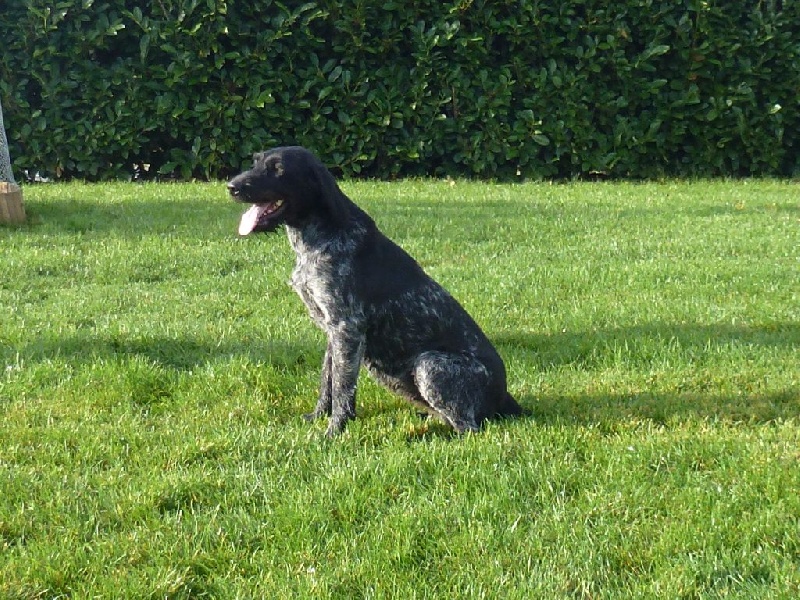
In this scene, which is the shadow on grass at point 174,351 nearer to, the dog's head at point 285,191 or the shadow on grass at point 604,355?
the shadow on grass at point 604,355

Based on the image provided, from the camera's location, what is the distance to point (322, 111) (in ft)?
43.0

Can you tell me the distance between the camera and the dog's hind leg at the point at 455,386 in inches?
180

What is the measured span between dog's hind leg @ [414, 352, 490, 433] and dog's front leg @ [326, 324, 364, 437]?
12.8 inches

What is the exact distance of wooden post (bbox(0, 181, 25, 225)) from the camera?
9.30 metres

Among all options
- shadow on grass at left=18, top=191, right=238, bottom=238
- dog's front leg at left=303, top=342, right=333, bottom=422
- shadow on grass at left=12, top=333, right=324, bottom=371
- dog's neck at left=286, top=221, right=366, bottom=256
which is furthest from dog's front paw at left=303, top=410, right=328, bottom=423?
shadow on grass at left=18, top=191, right=238, bottom=238

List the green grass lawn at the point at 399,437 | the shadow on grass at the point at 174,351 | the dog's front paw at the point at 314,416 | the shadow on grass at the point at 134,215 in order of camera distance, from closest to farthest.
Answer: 1. the green grass lawn at the point at 399,437
2. the dog's front paw at the point at 314,416
3. the shadow on grass at the point at 174,351
4. the shadow on grass at the point at 134,215

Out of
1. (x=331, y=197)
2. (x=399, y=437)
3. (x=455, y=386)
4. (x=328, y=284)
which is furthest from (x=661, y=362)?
(x=331, y=197)

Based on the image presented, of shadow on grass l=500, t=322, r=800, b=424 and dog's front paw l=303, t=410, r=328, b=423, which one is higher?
shadow on grass l=500, t=322, r=800, b=424

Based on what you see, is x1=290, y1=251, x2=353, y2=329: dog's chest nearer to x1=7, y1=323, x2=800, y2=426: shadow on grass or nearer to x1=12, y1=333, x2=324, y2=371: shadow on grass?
x1=7, y1=323, x2=800, y2=426: shadow on grass

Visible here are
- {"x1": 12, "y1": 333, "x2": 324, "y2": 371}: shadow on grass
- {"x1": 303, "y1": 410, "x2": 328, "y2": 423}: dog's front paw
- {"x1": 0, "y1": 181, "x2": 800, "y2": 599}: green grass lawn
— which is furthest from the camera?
{"x1": 12, "y1": 333, "x2": 324, "y2": 371}: shadow on grass

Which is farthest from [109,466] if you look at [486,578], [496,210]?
[496,210]

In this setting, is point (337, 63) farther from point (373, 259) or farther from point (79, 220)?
point (373, 259)

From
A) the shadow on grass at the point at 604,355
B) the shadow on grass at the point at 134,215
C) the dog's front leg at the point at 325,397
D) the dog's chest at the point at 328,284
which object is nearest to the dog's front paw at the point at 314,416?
the dog's front leg at the point at 325,397

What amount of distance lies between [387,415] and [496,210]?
5.89m
